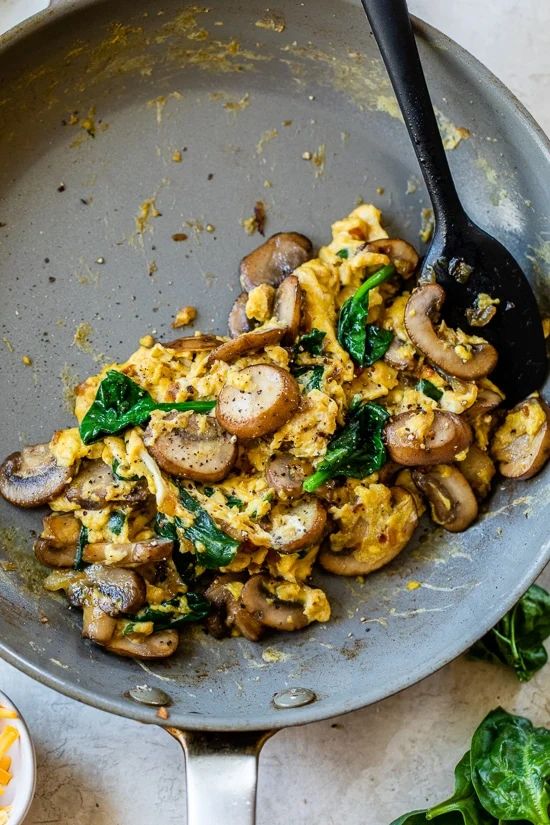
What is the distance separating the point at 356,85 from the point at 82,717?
8.05 ft

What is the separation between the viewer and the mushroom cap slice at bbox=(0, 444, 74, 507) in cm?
303

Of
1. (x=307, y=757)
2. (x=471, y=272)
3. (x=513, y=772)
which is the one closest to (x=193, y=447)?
(x=471, y=272)

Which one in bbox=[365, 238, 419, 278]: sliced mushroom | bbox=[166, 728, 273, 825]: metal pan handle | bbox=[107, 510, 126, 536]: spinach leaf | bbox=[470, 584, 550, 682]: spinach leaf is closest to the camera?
bbox=[166, 728, 273, 825]: metal pan handle

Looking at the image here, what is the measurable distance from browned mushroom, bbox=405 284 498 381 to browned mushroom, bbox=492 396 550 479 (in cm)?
23

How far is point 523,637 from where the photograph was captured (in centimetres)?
330

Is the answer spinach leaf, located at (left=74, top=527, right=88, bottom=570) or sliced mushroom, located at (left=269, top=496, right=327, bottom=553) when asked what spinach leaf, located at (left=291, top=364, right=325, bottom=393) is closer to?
sliced mushroom, located at (left=269, top=496, right=327, bottom=553)

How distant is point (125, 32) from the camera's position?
3.27 m

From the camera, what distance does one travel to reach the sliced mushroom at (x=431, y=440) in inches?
114

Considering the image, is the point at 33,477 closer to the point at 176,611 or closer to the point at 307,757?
the point at 176,611

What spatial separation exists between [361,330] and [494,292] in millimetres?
447

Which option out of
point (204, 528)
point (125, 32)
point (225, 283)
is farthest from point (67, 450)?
point (125, 32)

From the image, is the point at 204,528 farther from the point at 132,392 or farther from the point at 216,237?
the point at 216,237

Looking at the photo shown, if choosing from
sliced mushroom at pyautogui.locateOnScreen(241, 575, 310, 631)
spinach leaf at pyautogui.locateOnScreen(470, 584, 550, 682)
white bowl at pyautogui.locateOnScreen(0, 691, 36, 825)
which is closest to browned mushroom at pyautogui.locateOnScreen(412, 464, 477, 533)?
spinach leaf at pyautogui.locateOnScreen(470, 584, 550, 682)

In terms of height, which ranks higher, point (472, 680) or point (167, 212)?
point (167, 212)
